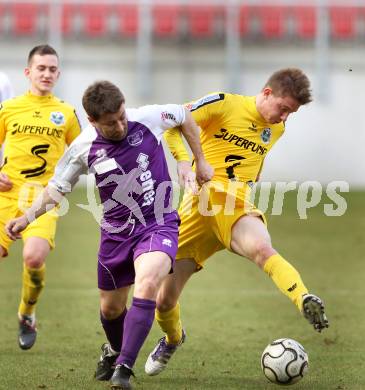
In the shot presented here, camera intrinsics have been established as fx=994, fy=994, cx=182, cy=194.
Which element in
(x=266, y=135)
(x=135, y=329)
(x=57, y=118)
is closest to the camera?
(x=135, y=329)

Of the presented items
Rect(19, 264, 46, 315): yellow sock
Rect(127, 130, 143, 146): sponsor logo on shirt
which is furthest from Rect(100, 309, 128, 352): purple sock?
Rect(19, 264, 46, 315): yellow sock

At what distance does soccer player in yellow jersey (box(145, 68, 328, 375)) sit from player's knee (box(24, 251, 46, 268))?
1.19 metres

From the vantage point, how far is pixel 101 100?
607 cm

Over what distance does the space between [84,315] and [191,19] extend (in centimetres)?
1979

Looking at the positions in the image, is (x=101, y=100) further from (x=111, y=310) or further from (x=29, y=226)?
(x=29, y=226)

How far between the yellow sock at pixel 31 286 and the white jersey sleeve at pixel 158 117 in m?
1.96

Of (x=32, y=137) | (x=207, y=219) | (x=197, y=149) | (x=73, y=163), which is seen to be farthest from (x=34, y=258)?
(x=197, y=149)

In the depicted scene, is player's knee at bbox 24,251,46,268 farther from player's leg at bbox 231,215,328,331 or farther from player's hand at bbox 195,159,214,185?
player's hand at bbox 195,159,214,185

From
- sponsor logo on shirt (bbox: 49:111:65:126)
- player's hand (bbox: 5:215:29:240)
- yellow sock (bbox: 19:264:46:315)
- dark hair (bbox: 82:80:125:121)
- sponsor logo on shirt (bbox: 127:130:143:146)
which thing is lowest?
yellow sock (bbox: 19:264:46:315)

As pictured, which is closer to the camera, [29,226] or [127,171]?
[127,171]

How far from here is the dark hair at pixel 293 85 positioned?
7023 mm

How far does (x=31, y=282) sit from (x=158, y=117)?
2153 millimetres

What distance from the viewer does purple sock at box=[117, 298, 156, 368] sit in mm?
6059

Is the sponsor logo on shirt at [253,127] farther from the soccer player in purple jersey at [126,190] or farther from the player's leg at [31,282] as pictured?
the player's leg at [31,282]
